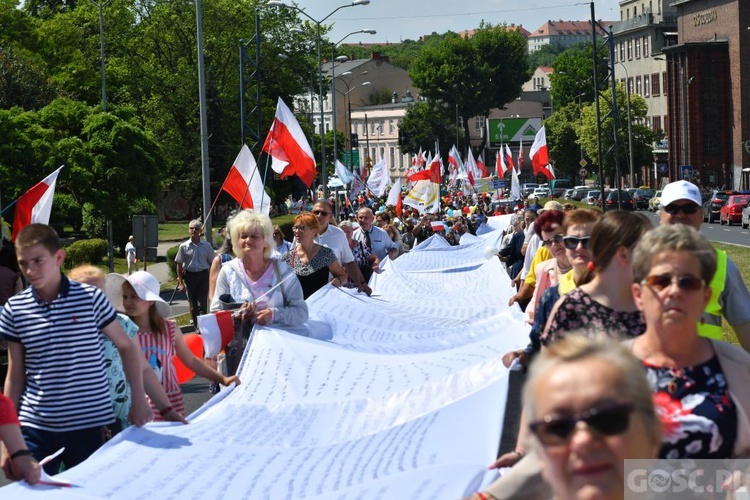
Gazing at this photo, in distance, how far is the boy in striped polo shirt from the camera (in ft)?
19.7

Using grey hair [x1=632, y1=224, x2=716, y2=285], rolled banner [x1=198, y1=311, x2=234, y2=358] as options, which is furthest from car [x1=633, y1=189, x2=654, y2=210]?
grey hair [x1=632, y1=224, x2=716, y2=285]

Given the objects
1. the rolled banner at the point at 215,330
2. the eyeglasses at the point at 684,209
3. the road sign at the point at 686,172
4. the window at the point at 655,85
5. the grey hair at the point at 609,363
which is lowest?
the road sign at the point at 686,172

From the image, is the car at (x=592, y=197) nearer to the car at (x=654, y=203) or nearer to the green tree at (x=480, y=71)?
the car at (x=654, y=203)

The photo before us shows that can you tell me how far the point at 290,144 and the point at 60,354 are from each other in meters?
14.9

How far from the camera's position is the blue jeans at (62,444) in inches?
239

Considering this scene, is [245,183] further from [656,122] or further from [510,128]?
[656,122]

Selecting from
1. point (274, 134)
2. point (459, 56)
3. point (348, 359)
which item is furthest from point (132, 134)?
point (459, 56)

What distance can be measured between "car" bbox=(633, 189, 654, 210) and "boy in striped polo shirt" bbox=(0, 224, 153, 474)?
76.0 m

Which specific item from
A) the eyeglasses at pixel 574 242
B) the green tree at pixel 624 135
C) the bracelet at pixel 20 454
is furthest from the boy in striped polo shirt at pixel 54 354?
the green tree at pixel 624 135

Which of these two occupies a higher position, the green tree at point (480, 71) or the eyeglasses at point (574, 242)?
the green tree at point (480, 71)

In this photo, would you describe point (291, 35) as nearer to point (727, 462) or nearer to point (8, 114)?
point (8, 114)

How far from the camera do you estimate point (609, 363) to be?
8.71ft

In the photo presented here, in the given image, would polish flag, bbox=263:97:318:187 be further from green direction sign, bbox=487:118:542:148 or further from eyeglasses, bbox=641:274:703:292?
green direction sign, bbox=487:118:542:148

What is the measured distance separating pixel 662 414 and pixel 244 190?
51.5ft
